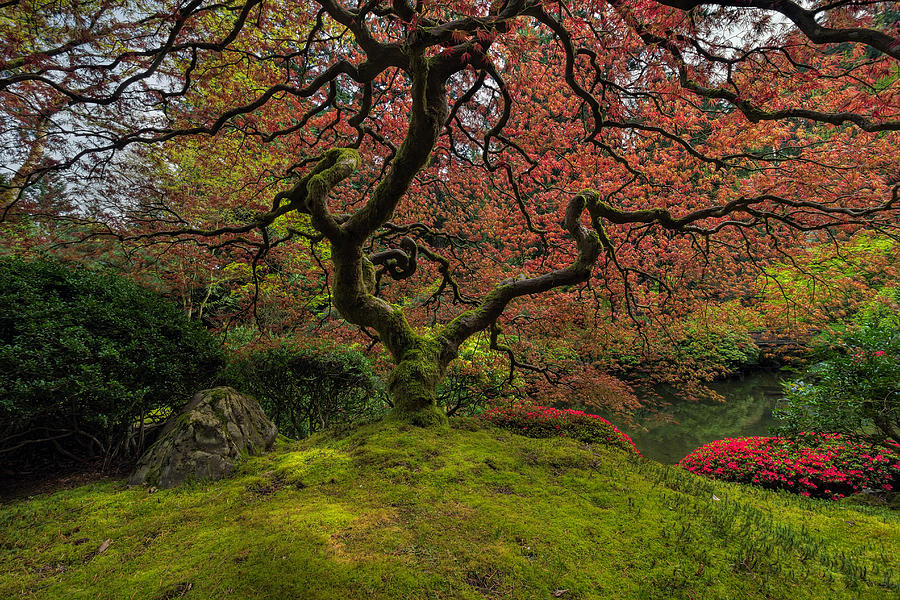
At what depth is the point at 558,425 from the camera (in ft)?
13.2

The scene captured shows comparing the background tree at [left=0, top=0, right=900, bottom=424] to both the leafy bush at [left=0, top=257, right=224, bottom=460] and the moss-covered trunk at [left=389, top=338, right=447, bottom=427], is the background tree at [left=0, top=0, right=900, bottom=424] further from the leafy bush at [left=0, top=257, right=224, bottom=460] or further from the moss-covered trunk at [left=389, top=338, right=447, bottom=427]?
the leafy bush at [left=0, top=257, right=224, bottom=460]

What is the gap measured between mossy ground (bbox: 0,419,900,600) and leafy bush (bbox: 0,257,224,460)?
70 centimetres

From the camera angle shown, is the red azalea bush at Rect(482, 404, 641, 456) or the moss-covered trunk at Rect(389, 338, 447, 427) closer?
the moss-covered trunk at Rect(389, 338, 447, 427)

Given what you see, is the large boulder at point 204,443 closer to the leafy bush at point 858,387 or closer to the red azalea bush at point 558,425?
the red azalea bush at point 558,425

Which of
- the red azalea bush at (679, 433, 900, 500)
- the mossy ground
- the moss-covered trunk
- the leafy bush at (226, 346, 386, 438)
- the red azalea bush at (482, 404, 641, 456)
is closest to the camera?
the mossy ground

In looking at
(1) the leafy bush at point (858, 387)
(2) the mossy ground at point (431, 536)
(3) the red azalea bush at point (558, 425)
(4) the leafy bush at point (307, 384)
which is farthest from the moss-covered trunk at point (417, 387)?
(1) the leafy bush at point (858, 387)

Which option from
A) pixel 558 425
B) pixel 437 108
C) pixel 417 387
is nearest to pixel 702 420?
pixel 558 425

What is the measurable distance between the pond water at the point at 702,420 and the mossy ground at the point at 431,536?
20.0 feet

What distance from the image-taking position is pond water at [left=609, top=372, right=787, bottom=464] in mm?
9102

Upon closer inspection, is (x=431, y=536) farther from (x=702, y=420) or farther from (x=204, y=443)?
(x=702, y=420)

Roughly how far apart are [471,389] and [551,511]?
173 inches

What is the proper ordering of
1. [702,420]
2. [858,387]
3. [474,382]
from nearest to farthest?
[858,387], [474,382], [702,420]

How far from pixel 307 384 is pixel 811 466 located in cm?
758

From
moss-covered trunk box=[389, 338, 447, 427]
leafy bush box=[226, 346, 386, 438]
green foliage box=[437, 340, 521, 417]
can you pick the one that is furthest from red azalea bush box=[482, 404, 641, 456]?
leafy bush box=[226, 346, 386, 438]
